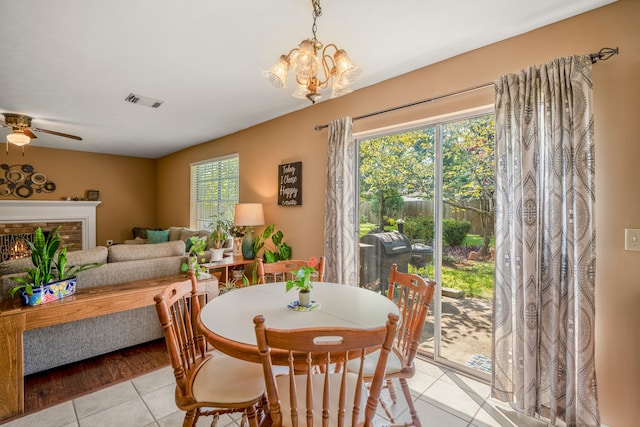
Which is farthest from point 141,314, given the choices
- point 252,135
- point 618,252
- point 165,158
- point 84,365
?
point 165,158

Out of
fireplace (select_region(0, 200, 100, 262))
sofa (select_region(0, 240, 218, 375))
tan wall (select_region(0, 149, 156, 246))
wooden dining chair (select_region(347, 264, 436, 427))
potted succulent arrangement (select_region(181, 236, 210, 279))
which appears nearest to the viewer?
wooden dining chair (select_region(347, 264, 436, 427))

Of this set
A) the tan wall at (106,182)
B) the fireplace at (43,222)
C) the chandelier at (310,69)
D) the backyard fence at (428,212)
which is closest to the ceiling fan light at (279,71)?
the chandelier at (310,69)

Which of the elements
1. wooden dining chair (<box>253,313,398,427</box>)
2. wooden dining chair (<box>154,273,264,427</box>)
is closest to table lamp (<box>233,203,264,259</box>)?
wooden dining chair (<box>154,273,264,427</box>)

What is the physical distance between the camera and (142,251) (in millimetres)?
2945

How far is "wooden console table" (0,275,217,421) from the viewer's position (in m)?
1.92

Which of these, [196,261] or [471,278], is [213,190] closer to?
[196,261]

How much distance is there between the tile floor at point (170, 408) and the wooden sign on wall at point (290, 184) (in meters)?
2.18

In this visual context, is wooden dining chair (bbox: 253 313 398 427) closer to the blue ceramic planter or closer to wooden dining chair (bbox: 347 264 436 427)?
wooden dining chair (bbox: 347 264 436 427)

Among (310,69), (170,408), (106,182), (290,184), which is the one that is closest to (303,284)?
(310,69)

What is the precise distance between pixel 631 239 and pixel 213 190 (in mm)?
5310

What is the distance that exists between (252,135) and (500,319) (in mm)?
3781

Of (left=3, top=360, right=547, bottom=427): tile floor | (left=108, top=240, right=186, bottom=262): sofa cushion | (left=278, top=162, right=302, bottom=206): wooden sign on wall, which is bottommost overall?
(left=3, top=360, right=547, bottom=427): tile floor

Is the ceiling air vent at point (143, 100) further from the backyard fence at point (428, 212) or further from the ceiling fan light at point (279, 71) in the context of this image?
the backyard fence at point (428, 212)

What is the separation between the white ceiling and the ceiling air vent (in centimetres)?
9
